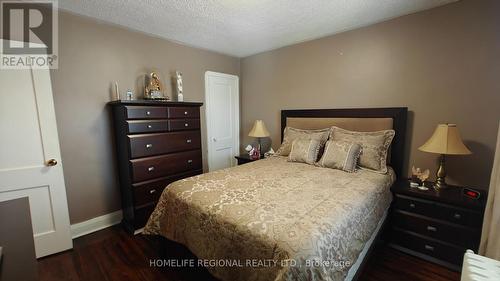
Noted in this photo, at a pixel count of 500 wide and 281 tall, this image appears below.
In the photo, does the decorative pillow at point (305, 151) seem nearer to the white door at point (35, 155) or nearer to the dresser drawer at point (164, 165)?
the dresser drawer at point (164, 165)

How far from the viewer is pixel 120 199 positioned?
2.70 metres

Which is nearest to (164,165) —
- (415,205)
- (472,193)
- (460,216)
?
(415,205)

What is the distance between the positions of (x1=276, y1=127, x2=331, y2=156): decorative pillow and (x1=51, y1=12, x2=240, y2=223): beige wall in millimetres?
2062

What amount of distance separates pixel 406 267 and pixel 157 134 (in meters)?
2.79

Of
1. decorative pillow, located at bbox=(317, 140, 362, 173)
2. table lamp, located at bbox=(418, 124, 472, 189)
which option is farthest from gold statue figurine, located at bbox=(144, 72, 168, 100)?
table lamp, located at bbox=(418, 124, 472, 189)

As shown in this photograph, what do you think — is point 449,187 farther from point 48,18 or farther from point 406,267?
point 48,18

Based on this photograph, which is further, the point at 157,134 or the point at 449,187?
the point at 157,134

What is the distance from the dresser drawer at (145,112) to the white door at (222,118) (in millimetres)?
1039

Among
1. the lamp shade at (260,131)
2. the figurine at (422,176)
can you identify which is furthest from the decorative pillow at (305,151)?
the figurine at (422,176)

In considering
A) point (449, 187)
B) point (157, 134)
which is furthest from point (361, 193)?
point (157, 134)

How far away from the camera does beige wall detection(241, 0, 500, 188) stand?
6.37 ft

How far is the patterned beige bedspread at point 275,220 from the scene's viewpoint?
108 cm

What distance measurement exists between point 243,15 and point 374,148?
1973mm

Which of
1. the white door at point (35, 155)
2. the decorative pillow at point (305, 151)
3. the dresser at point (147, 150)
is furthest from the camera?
the decorative pillow at point (305, 151)
